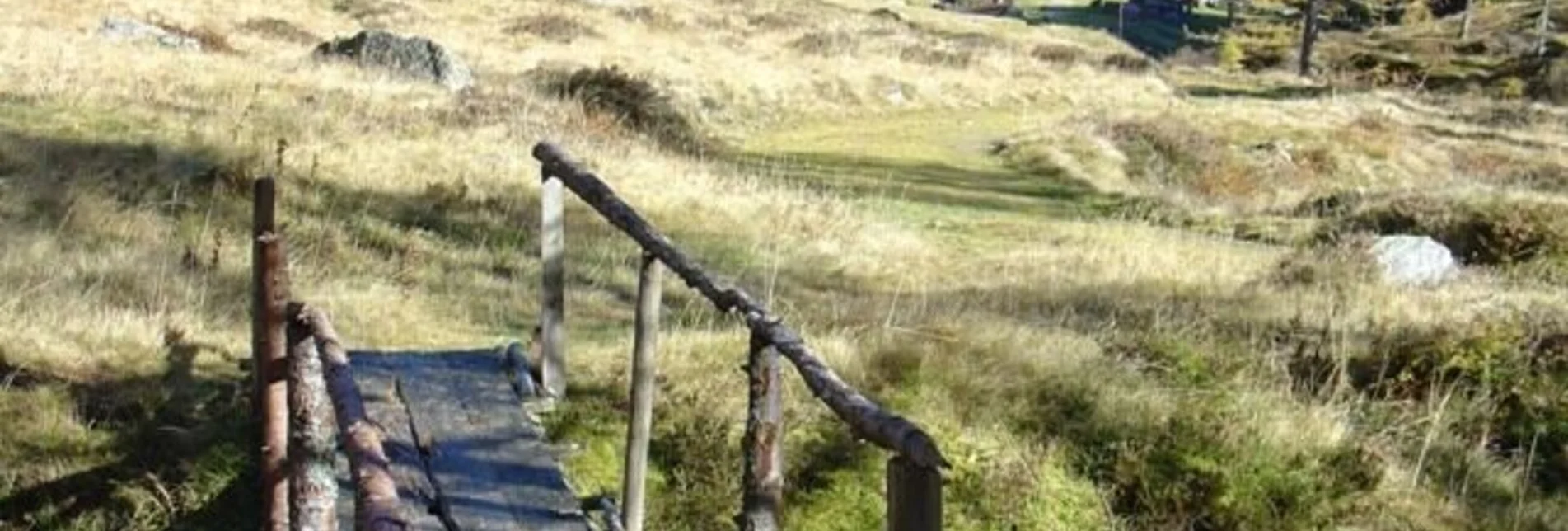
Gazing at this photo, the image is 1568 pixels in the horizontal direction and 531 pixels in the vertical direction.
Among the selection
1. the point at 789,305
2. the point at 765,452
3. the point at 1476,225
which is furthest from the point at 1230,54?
the point at 765,452

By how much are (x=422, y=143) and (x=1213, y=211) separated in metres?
10.2

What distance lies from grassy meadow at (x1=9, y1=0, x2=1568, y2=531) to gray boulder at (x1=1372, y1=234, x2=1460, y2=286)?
28 centimetres

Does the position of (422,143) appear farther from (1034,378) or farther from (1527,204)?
(1527,204)

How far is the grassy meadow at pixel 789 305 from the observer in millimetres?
7176

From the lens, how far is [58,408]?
22.6 ft

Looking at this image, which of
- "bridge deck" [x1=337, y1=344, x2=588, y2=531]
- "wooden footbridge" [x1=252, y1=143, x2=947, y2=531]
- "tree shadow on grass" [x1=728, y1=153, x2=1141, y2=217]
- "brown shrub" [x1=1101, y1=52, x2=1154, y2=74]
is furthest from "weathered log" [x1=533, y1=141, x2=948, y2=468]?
"brown shrub" [x1=1101, y1=52, x2=1154, y2=74]

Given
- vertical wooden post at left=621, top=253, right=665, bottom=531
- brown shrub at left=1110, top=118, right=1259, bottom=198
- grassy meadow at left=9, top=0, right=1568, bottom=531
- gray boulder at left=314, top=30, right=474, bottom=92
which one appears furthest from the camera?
brown shrub at left=1110, top=118, right=1259, bottom=198

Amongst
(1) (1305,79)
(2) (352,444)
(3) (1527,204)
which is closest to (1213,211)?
(3) (1527,204)

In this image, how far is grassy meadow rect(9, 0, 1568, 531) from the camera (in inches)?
283

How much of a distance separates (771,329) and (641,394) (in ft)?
5.25

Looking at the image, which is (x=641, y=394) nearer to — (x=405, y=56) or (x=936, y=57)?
(x=405, y=56)

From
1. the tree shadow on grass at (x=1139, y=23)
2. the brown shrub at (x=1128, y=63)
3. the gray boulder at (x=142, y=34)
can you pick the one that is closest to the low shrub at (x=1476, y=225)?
the gray boulder at (x=142, y=34)

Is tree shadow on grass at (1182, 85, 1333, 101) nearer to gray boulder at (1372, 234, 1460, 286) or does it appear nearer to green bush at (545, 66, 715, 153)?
green bush at (545, 66, 715, 153)

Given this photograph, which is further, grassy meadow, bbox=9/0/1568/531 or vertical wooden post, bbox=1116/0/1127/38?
vertical wooden post, bbox=1116/0/1127/38
